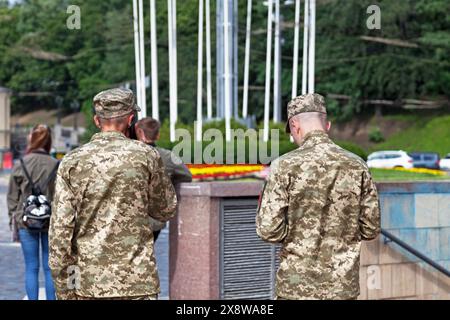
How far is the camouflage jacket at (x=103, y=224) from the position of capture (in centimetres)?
479

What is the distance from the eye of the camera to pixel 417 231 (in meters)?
8.58

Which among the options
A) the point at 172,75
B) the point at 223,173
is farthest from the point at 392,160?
the point at 223,173

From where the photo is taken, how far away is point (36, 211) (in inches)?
302

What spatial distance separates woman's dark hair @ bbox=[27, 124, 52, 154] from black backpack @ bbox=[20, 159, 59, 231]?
29cm

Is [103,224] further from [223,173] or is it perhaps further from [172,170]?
[223,173]

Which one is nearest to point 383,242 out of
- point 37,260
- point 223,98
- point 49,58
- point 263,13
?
point 37,260

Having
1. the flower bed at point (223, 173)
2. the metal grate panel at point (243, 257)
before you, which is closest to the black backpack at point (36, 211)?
the metal grate panel at point (243, 257)

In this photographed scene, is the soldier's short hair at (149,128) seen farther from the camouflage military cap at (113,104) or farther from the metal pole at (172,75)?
the metal pole at (172,75)

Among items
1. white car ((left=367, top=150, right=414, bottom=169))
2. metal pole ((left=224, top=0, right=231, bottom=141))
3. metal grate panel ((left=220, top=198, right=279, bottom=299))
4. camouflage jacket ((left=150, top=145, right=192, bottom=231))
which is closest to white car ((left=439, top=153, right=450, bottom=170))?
white car ((left=367, top=150, right=414, bottom=169))

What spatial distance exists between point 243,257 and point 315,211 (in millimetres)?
3567

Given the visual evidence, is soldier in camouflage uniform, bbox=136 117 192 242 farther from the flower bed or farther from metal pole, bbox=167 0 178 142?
metal pole, bbox=167 0 178 142

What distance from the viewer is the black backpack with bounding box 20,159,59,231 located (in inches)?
302
